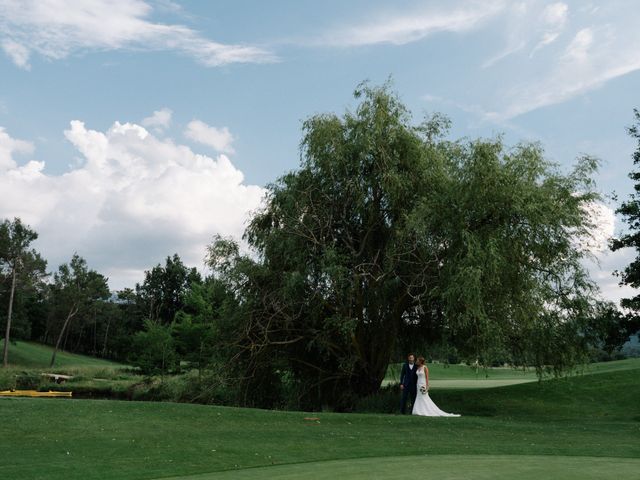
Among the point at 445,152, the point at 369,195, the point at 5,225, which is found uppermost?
the point at 5,225

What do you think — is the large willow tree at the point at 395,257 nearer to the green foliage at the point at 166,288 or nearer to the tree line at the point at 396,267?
the tree line at the point at 396,267

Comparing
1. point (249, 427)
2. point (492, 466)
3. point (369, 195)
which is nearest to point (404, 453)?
point (492, 466)

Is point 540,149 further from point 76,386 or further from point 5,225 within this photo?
point 5,225

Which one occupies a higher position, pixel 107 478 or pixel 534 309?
pixel 534 309

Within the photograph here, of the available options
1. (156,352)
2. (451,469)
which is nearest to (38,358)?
(156,352)

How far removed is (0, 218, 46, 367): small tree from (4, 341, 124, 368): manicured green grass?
3302 mm

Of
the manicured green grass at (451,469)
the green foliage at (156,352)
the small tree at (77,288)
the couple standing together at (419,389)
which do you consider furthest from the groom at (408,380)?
the small tree at (77,288)

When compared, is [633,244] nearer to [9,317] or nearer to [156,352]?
[156,352]

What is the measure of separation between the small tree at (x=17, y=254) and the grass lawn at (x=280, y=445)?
194ft

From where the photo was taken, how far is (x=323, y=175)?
996 inches

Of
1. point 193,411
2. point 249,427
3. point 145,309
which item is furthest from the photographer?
point 145,309

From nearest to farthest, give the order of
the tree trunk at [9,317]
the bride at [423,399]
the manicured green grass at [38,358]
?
1. the bride at [423,399]
2. the tree trunk at [9,317]
3. the manicured green grass at [38,358]

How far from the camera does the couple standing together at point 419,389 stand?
20.4m

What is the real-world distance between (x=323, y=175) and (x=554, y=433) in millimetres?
12899
